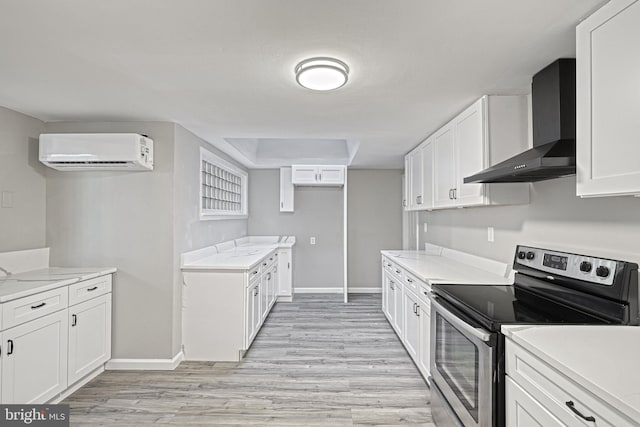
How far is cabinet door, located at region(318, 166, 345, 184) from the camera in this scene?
535 centimetres

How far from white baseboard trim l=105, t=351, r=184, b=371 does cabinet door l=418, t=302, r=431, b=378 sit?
2.14 m

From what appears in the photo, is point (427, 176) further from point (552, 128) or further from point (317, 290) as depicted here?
point (317, 290)

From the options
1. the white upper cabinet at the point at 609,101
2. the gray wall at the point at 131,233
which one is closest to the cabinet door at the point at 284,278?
the gray wall at the point at 131,233

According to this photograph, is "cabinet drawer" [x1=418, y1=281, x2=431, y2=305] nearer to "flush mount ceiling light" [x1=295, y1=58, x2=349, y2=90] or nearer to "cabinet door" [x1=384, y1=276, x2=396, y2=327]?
"cabinet door" [x1=384, y1=276, x2=396, y2=327]

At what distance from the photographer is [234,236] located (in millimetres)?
5094

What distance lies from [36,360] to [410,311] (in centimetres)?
281

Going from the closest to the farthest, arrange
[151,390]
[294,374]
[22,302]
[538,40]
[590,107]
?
[590,107] → [538,40] → [22,302] → [151,390] → [294,374]

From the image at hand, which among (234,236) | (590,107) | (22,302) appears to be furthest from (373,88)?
(234,236)

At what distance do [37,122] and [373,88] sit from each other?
2930mm

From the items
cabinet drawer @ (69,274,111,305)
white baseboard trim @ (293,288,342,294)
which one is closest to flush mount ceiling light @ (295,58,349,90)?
cabinet drawer @ (69,274,111,305)

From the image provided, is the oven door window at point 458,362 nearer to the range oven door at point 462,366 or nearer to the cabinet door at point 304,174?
the range oven door at point 462,366

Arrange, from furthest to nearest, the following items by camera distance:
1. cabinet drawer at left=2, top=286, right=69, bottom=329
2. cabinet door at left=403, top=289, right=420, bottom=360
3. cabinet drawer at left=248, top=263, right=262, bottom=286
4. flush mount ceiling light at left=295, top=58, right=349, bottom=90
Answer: cabinet drawer at left=248, top=263, right=262, bottom=286 → cabinet door at left=403, top=289, right=420, bottom=360 → cabinet drawer at left=2, top=286, right=69, bottom=329 → flush mount ceiling light at left=295, top=58, right=349, bottom=90

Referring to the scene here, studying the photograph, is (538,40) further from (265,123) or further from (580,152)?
(265,123)

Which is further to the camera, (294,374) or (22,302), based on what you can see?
(294,374)
